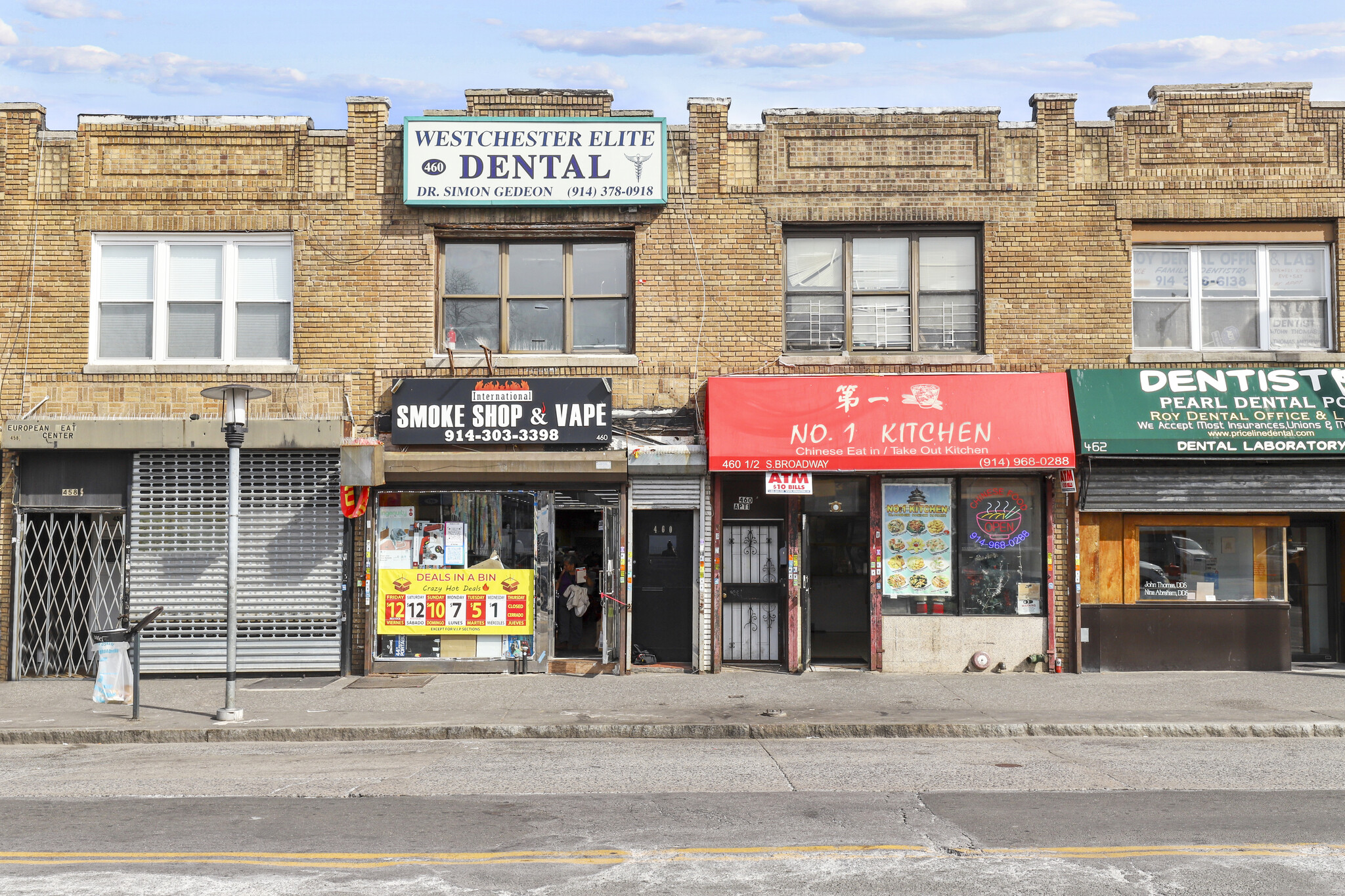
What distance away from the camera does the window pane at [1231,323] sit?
14875 millimetres

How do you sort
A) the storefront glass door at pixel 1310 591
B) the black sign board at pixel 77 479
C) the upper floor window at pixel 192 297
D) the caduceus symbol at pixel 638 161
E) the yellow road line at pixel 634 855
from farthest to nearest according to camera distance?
the storefront glass door at pixel 1310 591, the upper floor window at pixel 192 297, the caduceus symbol at pixel 638 161, the black sign board at pixel 77 479, the yellow road line at pixel 634 855

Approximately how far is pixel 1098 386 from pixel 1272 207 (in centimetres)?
339

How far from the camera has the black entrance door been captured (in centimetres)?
1480

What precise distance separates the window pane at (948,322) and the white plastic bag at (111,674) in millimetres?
10491

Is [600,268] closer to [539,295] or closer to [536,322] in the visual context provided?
[539,295]

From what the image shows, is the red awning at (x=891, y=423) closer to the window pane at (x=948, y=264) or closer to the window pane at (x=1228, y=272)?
the window pane at (x=948, y=264)

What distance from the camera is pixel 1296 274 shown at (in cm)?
1491

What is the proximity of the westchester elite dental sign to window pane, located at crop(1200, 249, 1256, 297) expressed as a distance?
24.0 feet

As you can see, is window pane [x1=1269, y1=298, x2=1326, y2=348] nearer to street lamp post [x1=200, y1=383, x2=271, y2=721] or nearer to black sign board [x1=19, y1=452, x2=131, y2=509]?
street lamp post [x1=200, y1=383, x2=271, y2=721]

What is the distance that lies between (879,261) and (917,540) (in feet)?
12.3

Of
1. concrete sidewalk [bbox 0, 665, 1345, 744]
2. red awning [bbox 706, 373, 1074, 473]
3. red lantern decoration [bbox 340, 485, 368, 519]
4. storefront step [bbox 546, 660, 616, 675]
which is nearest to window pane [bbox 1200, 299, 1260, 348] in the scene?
red awning [bbox 706, 373, 1074, 473]

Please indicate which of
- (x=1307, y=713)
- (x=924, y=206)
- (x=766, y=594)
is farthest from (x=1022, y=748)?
(x=924, y=206)

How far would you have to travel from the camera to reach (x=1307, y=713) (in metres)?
11.7

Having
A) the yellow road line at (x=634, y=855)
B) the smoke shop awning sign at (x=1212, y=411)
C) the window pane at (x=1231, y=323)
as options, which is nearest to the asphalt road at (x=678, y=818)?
the yellow road line at (x=634, y=855)
